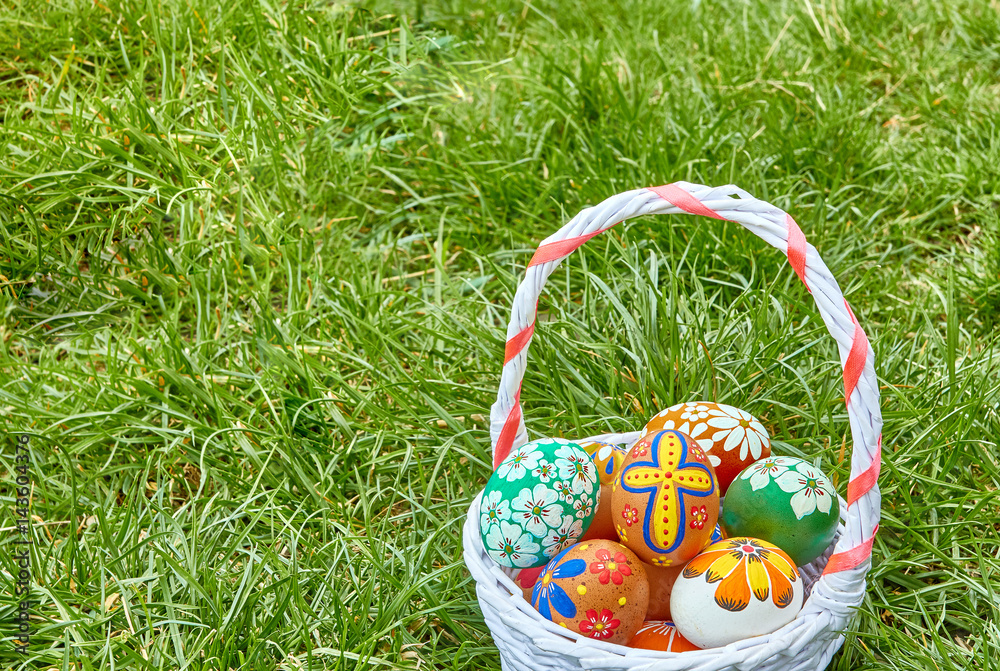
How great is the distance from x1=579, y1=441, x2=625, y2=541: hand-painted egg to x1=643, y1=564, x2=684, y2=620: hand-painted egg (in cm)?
11

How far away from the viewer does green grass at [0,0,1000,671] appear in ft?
5.82

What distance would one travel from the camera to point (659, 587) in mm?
1528

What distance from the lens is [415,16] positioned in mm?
3449

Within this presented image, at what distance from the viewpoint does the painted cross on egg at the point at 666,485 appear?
1438 millimetres

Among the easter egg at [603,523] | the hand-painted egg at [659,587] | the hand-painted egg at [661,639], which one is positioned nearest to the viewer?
the hand-painted egg at [661,639]

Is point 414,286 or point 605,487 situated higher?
point 605,487

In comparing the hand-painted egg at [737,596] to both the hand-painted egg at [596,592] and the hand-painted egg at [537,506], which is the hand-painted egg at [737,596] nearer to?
the hand-painted egg at [596,592]

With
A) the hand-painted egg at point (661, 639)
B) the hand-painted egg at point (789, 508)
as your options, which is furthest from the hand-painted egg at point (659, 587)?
the hand-painted egg at point (789, 508)

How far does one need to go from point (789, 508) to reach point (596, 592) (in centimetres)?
39

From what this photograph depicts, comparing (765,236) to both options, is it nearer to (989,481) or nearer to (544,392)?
(544,392)

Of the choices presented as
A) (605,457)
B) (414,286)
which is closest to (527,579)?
(605,457)

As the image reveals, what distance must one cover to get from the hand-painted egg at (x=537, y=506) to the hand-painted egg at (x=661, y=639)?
0.21 meters

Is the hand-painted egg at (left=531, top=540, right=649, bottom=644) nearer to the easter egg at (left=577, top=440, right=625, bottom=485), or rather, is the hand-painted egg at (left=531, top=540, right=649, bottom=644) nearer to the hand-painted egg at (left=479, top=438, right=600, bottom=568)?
the hand-painted egg at (left=479, top=438, right=600, bottom=568)

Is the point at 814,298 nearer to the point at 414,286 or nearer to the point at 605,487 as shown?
the point at 605,487
